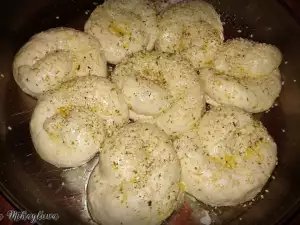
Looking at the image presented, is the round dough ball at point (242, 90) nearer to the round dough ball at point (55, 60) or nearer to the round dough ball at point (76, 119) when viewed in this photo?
the round dough ball at point (76, 119)

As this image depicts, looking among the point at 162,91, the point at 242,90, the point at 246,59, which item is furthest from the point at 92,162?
the point at 246,59

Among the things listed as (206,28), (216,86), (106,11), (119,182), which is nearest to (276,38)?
(206,28)

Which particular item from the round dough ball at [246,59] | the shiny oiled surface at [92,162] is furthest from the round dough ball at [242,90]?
the shiny oiled surface at [92,162]

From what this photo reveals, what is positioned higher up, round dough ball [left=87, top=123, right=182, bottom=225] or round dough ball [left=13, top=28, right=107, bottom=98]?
round dough ball [left=13, top=28, right=107, bottom=98]

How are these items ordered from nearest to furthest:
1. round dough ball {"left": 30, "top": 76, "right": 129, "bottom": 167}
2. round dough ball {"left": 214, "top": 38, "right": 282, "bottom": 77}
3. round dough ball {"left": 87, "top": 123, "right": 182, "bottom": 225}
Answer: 1. round dough ball {"left": 87, "top": 123, "right": 182, "bottom": 225}
2. round dough ball {"left": 30, "top": 76, "right": 129, "bottom": 167}
3. round dough ball {"left": 214, "top": 38, "right": 282, "bottom": 77}

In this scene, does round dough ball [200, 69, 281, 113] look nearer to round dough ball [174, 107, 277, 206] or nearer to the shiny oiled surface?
round dough ball [174, 107, 277, 206]

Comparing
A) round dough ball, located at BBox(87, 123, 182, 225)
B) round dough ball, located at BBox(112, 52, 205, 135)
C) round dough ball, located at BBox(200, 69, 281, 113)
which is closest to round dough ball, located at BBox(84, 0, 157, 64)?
round dough ball, located at BBox(112, 52, 205, 135)
